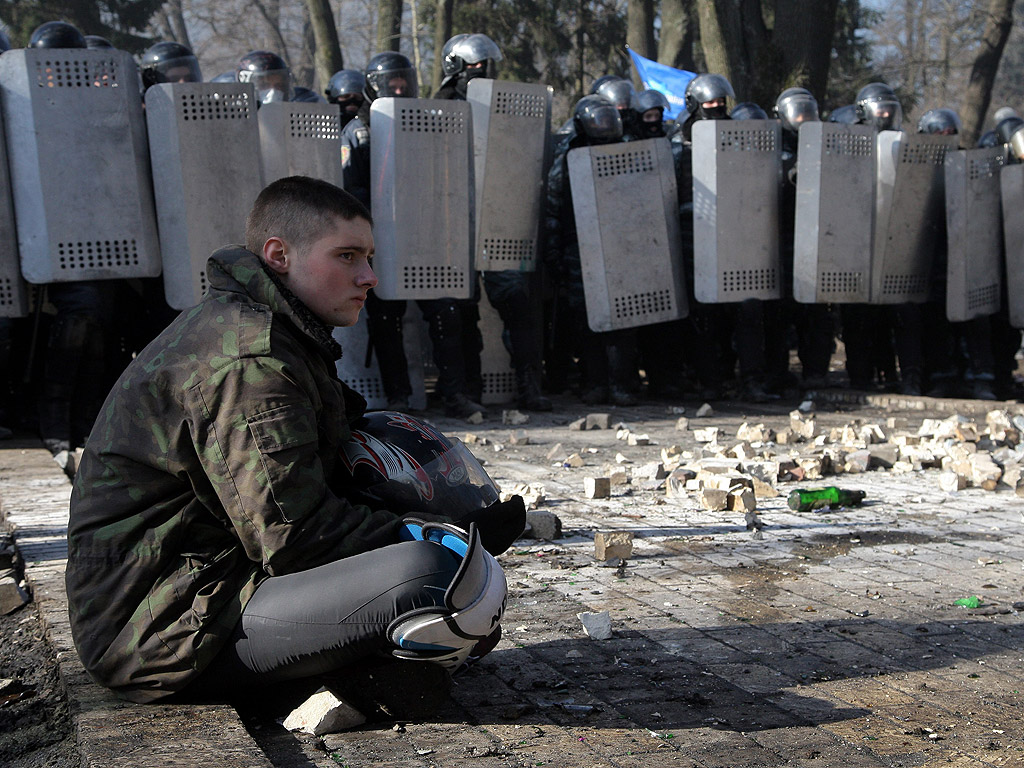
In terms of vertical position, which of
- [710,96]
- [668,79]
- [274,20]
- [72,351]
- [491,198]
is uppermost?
[274,20]

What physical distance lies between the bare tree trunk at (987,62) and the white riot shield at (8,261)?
53.0ft

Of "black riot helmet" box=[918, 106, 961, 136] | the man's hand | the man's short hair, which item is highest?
"black riot helmet" box=[918, 106, 961, 136]

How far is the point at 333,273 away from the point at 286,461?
1.80ft

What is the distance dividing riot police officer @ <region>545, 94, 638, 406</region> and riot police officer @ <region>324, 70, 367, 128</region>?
179 centimetres

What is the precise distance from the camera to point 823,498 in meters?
5.98

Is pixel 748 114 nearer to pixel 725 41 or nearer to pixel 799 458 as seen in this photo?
pixel 725 41

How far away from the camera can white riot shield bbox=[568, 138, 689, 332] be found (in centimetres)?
1021

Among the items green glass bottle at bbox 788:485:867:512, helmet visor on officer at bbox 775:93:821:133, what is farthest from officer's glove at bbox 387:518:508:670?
helmet visor on officer at bbox 775:93:821:133

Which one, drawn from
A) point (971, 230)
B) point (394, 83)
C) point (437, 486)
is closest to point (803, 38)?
point (971, 230)

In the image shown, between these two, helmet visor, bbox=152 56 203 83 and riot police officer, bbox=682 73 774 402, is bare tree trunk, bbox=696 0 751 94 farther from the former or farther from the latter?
helmet visor, bbox=152 56 203 83

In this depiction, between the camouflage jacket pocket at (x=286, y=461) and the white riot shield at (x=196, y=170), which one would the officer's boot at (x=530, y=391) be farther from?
the camouflage jacket pocket at (x=286, y=461)

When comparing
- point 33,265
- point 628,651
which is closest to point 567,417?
point 33,265

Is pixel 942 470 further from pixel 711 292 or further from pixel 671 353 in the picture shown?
pixel 671 353

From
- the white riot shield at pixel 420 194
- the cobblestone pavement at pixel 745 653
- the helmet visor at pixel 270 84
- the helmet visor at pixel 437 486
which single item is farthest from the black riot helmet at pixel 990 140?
the helmet visor at pixel 437 486
